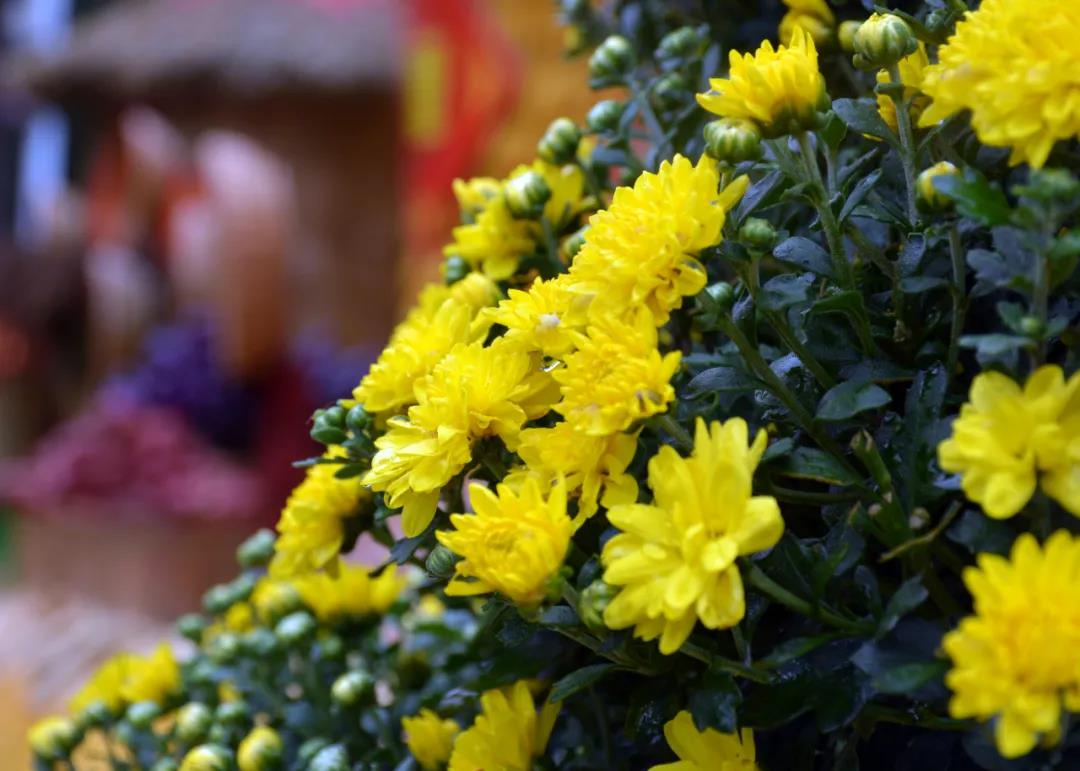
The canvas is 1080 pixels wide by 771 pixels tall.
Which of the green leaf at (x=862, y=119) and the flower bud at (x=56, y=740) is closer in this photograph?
the green leaf at (x=862, y=119)

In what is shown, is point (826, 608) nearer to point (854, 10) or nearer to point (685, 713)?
point (685, 713)

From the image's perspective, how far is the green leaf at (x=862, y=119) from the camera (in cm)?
37

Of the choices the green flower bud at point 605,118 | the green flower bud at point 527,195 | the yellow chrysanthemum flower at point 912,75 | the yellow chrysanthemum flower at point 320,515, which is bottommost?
the yellow chrysanthemum flower at point 912,75

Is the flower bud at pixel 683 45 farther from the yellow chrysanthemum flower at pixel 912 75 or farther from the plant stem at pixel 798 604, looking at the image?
the plant stem at pixel 798 604

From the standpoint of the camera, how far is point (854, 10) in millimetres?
499

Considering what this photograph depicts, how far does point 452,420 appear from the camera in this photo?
35 cm

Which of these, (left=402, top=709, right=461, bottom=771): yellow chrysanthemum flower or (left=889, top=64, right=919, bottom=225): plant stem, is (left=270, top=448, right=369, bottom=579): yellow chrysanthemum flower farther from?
(left=889, top=64, right=919, bottom=225): plant stem

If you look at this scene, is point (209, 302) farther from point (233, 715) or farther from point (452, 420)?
point (452, 420)

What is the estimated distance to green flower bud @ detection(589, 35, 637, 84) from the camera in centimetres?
54

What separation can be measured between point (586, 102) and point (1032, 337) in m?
1.23

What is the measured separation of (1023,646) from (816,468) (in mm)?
Result: 90

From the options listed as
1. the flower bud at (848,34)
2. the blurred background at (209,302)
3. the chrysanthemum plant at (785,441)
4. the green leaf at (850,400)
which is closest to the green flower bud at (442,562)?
the chrysanthemum plant at (785,441)

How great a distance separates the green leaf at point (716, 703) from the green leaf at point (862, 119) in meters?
0.17

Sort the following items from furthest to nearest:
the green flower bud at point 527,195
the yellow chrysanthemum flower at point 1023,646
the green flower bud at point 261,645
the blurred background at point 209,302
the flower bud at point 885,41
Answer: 1. the blurred background at point 209,302
2. the green flower bud at point 261,645
3. the green flower bud at point 527,195
4. the flower bud at point 885,41
5. the yellow chrysanthemum flower at point 1023,646
